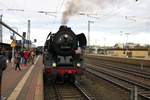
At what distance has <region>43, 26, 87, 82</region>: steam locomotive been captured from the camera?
60.4 ft

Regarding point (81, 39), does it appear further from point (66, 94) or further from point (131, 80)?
point (131, 80)

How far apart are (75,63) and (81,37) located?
1.59 m

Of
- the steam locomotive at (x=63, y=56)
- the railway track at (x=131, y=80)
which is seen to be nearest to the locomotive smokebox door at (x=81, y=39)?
the steam locomotive at (x=63, y=56)

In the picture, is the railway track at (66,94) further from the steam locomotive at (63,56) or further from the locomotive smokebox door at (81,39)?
the locomotive smokebox door at (81,39)

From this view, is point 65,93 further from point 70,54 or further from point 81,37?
point 81,37

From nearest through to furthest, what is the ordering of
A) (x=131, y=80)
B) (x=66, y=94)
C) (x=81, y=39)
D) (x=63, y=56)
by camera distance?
(x=66, y=94), (x=63, y=56), (x=81, y=39), (x=131, y=80)

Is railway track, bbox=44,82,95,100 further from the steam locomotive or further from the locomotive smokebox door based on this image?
the locomotive smokebox door

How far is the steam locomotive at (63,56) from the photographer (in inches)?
724

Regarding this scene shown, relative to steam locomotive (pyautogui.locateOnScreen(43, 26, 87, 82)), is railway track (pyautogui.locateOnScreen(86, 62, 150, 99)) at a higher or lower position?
lower

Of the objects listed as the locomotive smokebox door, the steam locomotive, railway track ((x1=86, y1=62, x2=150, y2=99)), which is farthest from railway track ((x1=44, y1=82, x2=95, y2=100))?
railway track ((x1=86, y1=62, x2=150, y2=99))

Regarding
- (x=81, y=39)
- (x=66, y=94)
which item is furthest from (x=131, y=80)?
(x=66, y=94)

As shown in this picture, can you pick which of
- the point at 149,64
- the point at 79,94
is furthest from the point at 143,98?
the point at 149,64

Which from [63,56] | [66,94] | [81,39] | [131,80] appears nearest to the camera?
[66,94]

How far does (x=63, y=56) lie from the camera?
1875 cm
